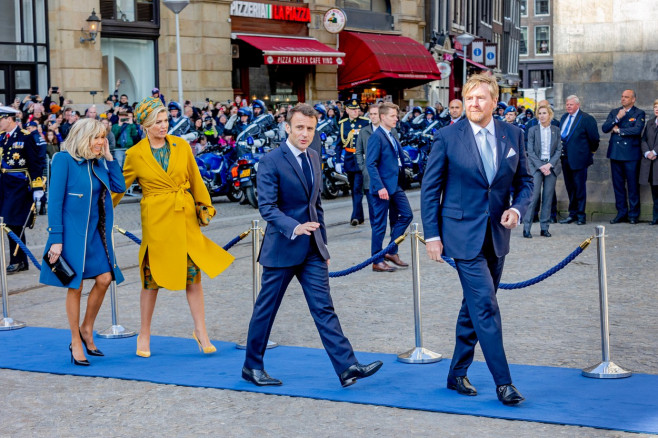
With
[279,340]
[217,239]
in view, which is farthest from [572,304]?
[217,239]

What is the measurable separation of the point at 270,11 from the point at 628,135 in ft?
54.6

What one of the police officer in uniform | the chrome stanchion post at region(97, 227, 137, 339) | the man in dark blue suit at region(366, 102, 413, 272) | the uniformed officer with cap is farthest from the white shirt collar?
the police officer in uniform

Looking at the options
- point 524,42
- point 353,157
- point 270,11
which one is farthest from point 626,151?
point 524,42

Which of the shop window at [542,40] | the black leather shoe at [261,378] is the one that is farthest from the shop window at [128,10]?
the shop window at [542,40]

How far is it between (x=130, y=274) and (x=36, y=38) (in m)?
14.5

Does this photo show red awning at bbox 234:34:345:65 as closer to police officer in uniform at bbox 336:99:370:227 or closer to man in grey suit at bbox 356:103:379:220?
police officer in uniform at bbox 336:99:370:227

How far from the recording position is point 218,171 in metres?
19.8

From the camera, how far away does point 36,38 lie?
24.7 m

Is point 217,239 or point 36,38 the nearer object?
point 217,239

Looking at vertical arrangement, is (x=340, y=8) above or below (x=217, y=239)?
above

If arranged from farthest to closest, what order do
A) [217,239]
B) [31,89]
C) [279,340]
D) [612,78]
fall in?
1. [31,89]
2. [612,78]
3. [217,239]
4. [279,340]

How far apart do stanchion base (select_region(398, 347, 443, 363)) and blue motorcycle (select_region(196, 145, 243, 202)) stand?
12.5 meters

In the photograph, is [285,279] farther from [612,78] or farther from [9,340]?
[612,78]

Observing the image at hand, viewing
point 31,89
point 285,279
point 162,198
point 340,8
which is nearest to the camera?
point 285,279
